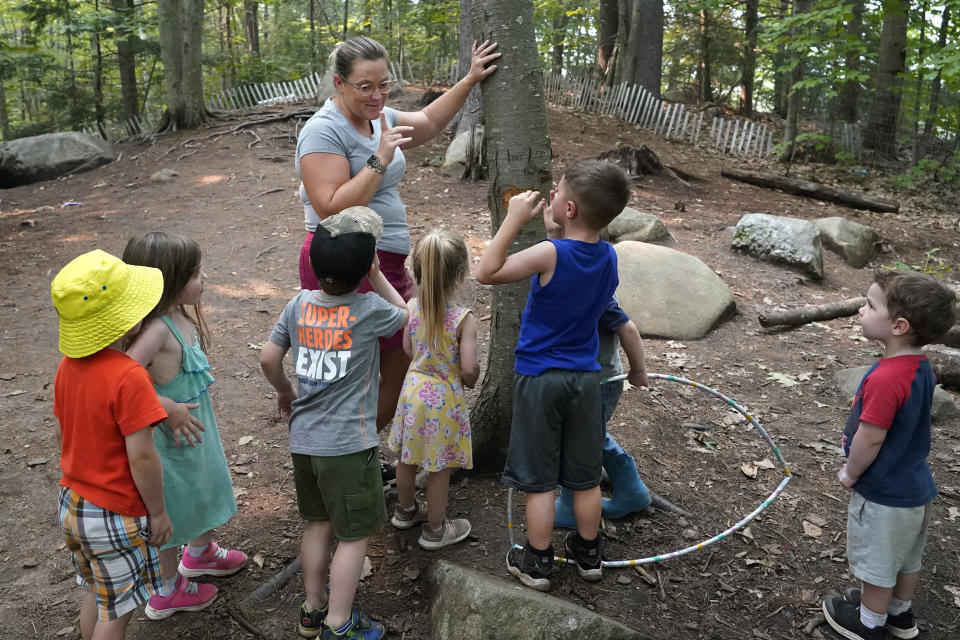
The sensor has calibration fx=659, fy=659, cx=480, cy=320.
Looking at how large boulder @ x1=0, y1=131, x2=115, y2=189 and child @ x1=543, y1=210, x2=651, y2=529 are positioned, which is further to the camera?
large boulder @ x1=0, y1=131, x2=115, y2=189

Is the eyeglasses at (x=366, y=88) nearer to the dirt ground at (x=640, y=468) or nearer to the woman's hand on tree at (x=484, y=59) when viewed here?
the woman's hand on tree at (x=484, y=59)

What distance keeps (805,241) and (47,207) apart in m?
11.8

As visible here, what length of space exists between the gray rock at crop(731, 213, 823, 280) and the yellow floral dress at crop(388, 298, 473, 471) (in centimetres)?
595

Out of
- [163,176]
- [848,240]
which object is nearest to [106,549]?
[848,240]

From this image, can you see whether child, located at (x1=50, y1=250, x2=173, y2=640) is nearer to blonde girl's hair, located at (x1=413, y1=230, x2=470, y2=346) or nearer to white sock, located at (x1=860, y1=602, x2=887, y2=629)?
blonde girl's hair, located at (x1=413, y1=230, x2=470, y2=346)

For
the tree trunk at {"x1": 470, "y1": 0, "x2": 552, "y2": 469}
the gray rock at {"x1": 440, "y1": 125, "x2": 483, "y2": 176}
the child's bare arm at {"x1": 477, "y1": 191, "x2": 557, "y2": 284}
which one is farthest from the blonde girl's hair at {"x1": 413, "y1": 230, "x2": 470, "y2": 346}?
the gray rock at {"x1": 440, "y1": 125, "x2": 483, "y2": 176}

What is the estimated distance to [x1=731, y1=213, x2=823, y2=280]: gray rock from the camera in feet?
24.6

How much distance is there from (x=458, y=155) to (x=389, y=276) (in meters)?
8.20

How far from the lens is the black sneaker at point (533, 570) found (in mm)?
2781

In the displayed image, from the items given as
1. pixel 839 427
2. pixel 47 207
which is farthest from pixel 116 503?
pixel 47 207

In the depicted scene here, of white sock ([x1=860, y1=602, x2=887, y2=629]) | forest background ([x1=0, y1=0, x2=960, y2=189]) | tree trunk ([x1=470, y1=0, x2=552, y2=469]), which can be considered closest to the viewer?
white sock ([x1=860, y1=602, x2=887, y2=629])

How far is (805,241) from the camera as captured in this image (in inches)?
299

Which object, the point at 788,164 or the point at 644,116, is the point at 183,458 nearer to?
the point at 788,164

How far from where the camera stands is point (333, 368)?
2.53 meters
